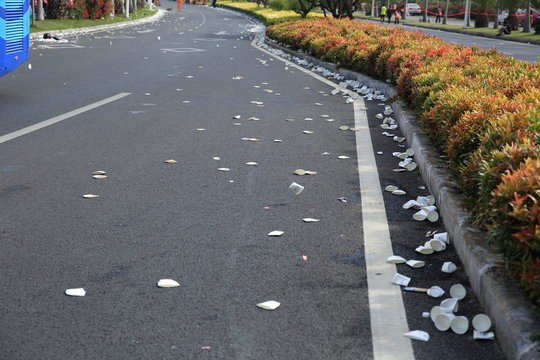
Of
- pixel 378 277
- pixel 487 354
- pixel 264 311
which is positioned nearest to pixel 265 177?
pixel 378 277

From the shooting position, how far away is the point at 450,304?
3.64 m

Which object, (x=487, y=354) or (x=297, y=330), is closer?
(x=487, y=354)

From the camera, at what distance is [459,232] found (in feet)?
14.2

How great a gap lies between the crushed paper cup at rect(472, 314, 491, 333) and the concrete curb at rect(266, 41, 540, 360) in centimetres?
3

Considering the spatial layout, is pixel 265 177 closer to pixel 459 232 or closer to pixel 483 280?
pixel 459 232

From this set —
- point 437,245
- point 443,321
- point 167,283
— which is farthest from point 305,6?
point 443,321

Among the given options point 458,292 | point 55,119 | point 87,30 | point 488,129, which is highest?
point 488,129

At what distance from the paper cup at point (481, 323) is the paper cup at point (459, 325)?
0.14ft

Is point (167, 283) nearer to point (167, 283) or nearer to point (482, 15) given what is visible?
point (167, 283)

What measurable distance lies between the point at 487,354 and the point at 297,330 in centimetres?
85

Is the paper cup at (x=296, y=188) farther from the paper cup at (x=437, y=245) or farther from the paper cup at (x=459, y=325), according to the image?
the paper cup at (x=459, y=325)

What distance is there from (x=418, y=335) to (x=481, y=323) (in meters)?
0.30

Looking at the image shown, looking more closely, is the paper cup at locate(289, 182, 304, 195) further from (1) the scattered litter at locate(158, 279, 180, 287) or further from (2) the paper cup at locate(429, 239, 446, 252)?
(1) the scattered litter at locate(158, 279, 180, 287)

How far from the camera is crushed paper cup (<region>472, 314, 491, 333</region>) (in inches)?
132
